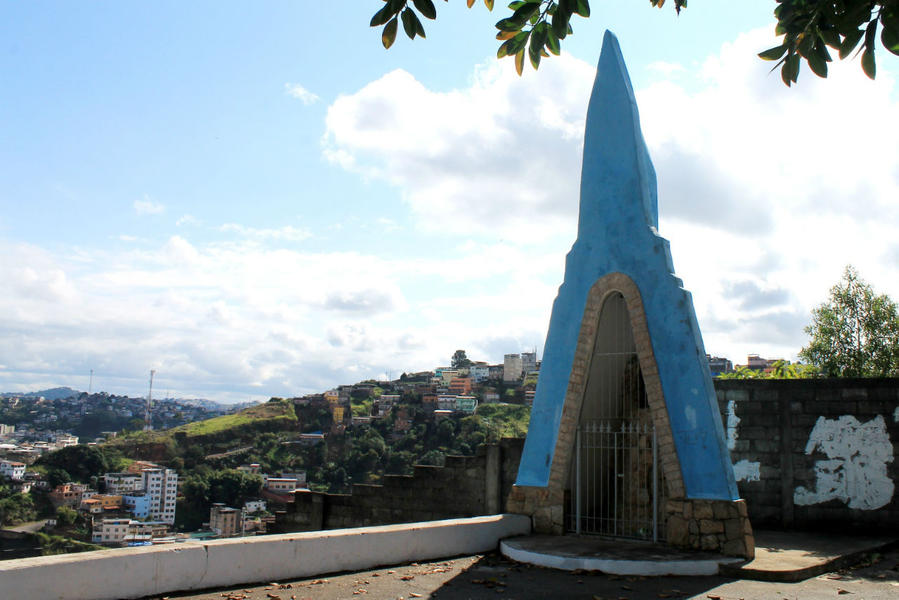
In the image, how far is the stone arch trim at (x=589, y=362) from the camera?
9.16 metres

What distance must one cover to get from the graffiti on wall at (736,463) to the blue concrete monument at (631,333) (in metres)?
2.67

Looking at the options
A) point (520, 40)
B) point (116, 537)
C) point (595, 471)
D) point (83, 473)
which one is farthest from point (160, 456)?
point (520, 40)

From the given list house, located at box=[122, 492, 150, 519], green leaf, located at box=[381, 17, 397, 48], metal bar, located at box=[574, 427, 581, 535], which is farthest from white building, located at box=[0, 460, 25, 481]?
green leaf, located at box=[381, 17, 397, 48]

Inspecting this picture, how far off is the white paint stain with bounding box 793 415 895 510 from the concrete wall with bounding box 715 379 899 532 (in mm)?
13

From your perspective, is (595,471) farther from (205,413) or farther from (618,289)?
(205,413)

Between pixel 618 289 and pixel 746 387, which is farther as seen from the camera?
pixel 746 387

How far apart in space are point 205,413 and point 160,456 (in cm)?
10912

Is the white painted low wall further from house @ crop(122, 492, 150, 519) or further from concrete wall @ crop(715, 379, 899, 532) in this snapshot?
house @ crop(122, 492, 150, 519)

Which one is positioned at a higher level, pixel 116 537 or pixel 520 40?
pixel 520 40

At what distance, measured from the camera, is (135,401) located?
18788 cm

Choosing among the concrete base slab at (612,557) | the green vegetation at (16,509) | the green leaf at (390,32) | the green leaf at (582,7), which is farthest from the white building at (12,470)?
the green leaf at (582,7)

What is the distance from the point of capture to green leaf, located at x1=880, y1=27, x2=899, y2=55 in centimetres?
321

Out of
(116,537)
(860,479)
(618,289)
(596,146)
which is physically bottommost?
(116,537)

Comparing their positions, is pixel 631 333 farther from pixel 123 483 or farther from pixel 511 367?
pixel 511 367
